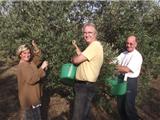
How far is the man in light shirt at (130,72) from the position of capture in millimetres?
8727

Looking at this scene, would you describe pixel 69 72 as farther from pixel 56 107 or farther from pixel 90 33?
pixel 56 107

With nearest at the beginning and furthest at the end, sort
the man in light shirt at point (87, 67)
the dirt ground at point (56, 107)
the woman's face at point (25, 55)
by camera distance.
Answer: the man in light shirt at point (87, 67) < the woman's face at point (25, 55) < the dirt ground at point (56, 107)

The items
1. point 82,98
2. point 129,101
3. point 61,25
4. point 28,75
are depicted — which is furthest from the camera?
point 61,25

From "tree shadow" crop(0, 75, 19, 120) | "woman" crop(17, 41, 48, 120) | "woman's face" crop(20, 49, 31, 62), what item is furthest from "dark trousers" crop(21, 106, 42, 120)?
"tree shadow" crop(0, 75, 19, 120)

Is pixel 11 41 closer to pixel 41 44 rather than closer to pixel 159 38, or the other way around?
pixel 41 44

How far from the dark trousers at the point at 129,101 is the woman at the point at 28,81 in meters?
2.23

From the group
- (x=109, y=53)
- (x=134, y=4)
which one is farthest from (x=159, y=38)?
(x=109, y=53)

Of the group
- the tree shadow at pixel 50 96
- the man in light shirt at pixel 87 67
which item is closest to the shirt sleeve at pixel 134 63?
the man in light shirt at pixel 87 67

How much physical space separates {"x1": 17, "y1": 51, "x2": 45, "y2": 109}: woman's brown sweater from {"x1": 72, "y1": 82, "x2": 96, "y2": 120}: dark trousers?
725mm

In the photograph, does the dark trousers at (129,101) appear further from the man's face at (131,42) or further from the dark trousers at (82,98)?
the dark trousers at (82,98)

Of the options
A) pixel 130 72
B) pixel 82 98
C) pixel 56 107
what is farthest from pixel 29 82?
pixel 56 107

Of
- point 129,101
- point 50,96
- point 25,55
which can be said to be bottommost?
point 50,96

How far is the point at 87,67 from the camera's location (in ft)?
23.6

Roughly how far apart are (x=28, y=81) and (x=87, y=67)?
3.58 feet
